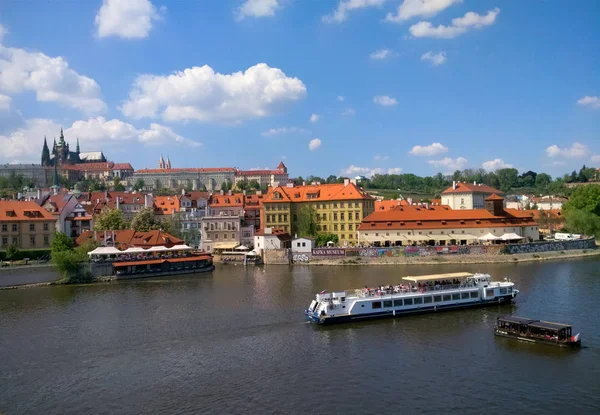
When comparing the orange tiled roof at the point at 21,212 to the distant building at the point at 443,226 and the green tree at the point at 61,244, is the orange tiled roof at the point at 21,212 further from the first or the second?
the distant building at the point at 443,226

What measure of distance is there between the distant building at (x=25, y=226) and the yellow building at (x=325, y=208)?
105 feet

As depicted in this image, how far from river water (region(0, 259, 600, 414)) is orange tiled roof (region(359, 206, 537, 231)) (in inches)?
1113

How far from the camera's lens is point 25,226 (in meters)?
76.9

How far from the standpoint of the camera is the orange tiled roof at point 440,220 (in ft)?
248

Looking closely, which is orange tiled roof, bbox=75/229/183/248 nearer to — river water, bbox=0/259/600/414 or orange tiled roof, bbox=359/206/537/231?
river water, bbox=0/259/600/414

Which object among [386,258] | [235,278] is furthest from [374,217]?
[235,278]

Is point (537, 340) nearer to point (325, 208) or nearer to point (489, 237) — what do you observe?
point (489, 237)

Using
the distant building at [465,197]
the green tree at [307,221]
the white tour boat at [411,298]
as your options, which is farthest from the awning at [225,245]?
the distant building at [465,197]

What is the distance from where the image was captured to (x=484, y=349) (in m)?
30.8

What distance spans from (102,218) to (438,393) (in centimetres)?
6862

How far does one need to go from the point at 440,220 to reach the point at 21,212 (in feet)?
194

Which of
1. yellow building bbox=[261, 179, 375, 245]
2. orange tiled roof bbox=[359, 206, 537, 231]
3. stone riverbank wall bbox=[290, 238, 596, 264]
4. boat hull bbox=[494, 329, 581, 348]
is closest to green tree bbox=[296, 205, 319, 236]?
yellow building bbox=[261, 179, 375, 245]

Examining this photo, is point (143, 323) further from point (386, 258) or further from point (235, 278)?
point (386, 258)

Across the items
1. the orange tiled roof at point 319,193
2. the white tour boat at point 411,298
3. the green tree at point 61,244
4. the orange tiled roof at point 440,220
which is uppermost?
the orange tiled roof at point 319,193
